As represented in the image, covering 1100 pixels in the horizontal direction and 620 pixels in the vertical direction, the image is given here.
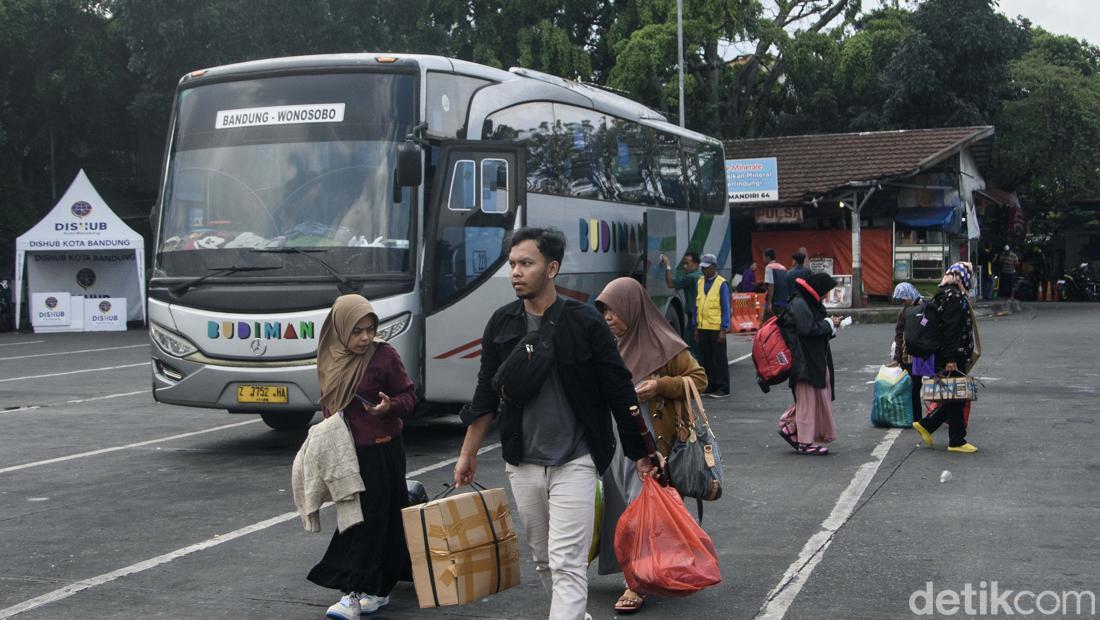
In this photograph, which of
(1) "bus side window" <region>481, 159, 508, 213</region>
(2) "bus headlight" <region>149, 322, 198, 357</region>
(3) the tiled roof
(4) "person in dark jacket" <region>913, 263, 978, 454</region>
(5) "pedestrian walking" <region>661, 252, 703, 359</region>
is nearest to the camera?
(4) "person in dark jacket" <region>913, 263, 978, 454</region>

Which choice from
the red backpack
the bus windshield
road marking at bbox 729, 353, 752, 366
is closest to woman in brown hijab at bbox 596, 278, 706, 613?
the red backpack

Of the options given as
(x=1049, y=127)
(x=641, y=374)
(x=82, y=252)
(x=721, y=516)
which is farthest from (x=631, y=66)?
(x=641, y=374)

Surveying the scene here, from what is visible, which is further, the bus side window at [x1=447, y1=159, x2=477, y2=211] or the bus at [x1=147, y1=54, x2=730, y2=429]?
the bus side window at [x1=447, y1=159, x2=477, y2=211]

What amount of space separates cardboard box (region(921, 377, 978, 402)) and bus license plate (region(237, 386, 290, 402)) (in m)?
5.36

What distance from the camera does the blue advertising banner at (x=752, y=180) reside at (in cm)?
3347

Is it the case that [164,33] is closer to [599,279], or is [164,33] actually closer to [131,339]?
[131,339]

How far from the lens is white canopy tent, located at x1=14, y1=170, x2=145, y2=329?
3241 centimetres

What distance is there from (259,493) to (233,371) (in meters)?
1.74

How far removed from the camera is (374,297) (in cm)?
1062

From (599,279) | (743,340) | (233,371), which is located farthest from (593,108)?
(743,340)

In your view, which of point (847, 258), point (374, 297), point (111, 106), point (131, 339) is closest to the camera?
point (374, 297)

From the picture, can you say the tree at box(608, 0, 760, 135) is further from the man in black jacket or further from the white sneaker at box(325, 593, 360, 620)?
the man in black jacket

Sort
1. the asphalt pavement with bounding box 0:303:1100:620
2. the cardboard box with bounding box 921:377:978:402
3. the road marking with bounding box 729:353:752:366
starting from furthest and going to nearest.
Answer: the road marking with bounding box 729:353:752:366
the cardboard box with bounding box 921:377:978:402
the asphalt pavement with bounding box 0:303:1100:620

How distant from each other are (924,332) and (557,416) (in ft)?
20.6
